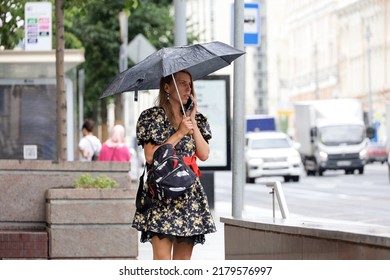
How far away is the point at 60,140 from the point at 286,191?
28778 millimetres

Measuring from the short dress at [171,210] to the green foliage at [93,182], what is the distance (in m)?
5.40

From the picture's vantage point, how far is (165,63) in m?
8.48

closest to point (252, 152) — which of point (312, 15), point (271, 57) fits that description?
point (312, 15)

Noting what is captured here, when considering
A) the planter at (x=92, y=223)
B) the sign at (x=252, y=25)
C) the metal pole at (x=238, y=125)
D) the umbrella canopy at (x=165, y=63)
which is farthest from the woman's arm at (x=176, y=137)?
the sign at (x=252, y=25)

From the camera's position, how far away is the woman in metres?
8.32

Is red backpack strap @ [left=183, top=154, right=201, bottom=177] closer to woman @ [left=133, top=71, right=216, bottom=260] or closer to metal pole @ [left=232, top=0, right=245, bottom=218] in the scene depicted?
woman @ [left=133, top=71, right=216, bottom=260]

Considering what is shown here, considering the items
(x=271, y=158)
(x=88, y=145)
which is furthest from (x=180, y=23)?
(x=271, y=158)

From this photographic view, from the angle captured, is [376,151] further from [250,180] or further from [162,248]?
[162,248]

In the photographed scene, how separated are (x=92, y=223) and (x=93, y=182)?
1.50 ft

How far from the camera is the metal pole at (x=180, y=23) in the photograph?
21.2m

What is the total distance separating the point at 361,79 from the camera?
127375 millimetres

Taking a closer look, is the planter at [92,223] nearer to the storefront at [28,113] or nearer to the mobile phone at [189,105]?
the mobile phone at [189,105]

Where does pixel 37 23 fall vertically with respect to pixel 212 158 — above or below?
above
